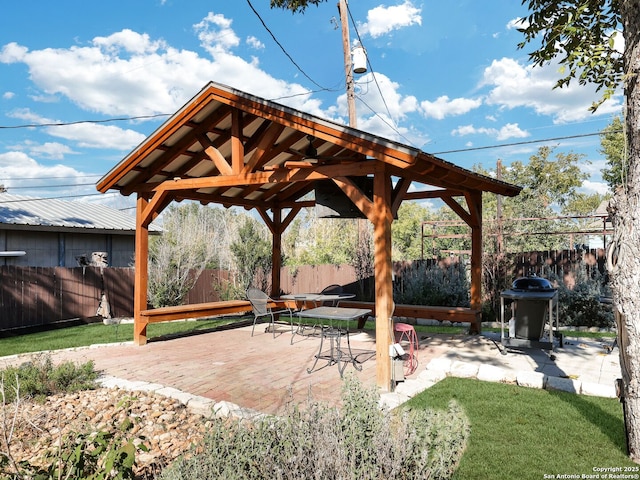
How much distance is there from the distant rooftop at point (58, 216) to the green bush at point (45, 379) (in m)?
10.1

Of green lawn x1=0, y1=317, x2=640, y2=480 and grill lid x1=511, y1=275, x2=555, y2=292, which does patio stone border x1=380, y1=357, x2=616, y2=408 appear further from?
grill lid x1=511, y1=275, x2=555, y2=292

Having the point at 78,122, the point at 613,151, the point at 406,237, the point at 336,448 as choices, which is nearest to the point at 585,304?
the point at 336,448

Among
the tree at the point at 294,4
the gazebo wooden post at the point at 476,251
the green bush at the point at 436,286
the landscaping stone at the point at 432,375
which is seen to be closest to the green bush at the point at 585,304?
the green bush at the point at 436,286

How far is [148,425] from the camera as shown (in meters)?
3.76

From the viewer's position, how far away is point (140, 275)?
7.91 meters

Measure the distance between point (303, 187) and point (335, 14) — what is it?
625cm

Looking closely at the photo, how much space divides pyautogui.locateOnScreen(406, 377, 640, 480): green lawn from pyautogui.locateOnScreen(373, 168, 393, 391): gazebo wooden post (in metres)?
0.58

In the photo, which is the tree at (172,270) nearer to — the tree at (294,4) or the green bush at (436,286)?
the green bush at (436,286)

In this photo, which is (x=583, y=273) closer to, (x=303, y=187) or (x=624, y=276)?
(x=303, y=187)

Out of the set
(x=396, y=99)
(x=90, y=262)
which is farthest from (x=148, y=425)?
(x=396, y=99)

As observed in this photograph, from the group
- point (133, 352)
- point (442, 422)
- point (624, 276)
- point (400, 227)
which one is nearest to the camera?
Result: point (442, 422)

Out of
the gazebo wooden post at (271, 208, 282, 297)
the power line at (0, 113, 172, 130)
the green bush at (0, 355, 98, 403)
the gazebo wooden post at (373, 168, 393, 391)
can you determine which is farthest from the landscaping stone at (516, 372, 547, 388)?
the power line at (0, 113, 172, 130)

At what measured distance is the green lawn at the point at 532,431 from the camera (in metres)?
2.98

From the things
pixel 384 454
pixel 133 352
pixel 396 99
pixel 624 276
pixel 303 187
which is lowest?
pixel 133 352
